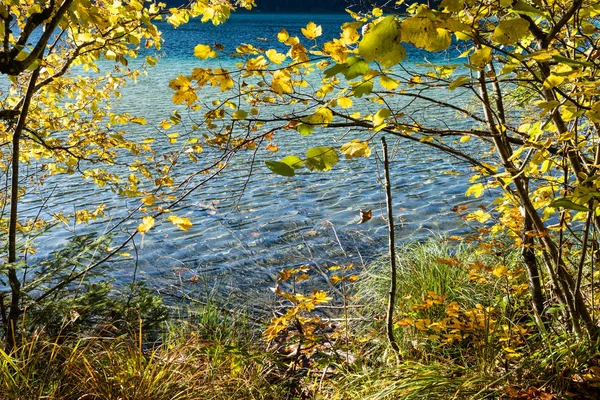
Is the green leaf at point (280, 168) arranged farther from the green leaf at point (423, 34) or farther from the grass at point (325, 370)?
the grass at point (325, 370)

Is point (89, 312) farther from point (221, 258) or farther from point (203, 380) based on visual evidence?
point (221, 258)

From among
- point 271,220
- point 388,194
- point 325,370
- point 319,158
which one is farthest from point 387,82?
point 271,220

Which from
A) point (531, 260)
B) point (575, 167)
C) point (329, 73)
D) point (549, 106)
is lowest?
point (531, 260)

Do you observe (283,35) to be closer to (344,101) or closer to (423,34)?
(344,101)

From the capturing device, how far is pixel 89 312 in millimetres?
3711

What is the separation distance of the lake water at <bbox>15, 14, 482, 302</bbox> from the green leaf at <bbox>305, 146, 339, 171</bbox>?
3613mm

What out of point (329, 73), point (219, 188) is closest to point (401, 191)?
point (219, 188)

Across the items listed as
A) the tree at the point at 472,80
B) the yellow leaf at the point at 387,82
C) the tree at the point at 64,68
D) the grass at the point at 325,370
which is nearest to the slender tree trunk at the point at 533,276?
the tree at the point at 472,80

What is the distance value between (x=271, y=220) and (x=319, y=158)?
6.47 m

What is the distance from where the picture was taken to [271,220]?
8055mm

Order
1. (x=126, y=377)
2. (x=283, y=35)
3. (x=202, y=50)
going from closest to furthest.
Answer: (x=202, y=50) → (x=283, y=35) → (x=126, y=377)

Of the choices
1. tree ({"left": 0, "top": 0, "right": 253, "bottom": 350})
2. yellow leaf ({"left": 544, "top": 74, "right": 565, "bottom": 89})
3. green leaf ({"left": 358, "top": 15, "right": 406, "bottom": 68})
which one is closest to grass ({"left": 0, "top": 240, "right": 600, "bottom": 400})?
tree ({"left": 0, "top": 0, "right": 253, "bottom": 350})

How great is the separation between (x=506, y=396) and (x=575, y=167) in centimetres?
114

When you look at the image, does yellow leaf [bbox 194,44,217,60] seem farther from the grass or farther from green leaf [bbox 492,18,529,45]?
the grass
